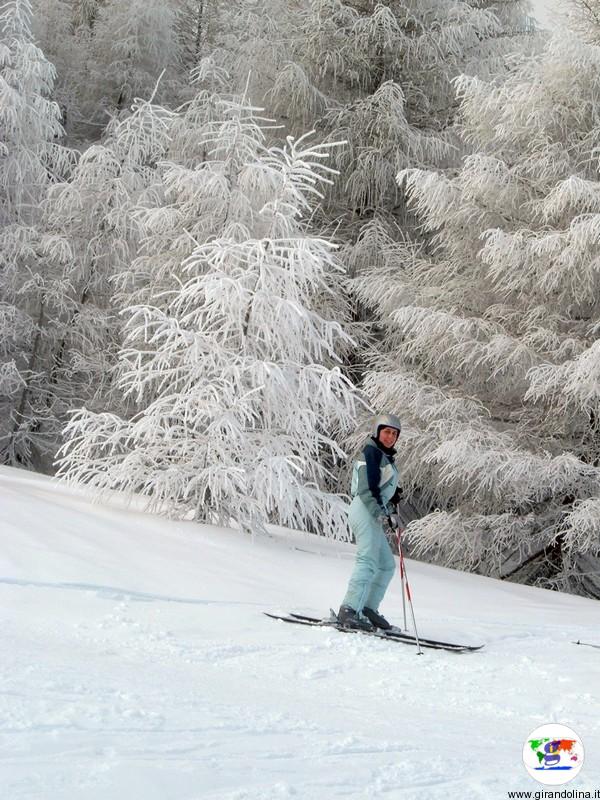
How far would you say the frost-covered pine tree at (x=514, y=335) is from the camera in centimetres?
1118

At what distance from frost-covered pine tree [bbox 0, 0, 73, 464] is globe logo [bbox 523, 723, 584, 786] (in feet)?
39.3

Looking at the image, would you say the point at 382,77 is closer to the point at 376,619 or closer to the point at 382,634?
the point at 376,619

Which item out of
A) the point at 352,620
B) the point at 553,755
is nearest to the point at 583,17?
the point at 352,620

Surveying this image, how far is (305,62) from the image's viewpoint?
621 inches

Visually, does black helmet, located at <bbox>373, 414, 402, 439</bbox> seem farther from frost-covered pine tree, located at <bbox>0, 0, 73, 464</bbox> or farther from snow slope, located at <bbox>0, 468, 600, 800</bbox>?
frost-covered pine tree, located at <bbox>0, 0, 73, 464</bbox>

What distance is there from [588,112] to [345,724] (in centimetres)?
1042

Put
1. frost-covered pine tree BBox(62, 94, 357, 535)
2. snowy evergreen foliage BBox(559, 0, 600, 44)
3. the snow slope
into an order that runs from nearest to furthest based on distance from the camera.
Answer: the snow slope
frost-covered pine tree BBox(62, 94, 357, 535)
snowy evergreen foliage BBox(559, 0, 600, 44)

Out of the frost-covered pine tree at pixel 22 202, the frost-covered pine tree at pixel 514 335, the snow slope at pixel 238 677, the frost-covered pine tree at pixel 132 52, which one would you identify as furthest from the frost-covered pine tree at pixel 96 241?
the snow slope at pixel 238 677

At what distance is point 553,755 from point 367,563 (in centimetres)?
261

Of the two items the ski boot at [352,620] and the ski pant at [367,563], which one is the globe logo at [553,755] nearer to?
A: the ski boot at [352,620]

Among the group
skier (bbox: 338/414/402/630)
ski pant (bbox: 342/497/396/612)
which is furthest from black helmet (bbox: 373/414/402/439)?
ski pant (bbox: 342/497/396/612)

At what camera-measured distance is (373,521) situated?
6.21 m

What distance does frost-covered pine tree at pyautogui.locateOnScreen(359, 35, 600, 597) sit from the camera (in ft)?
36.7

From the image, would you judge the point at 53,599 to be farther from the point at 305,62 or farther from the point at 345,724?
the point at 305,62
